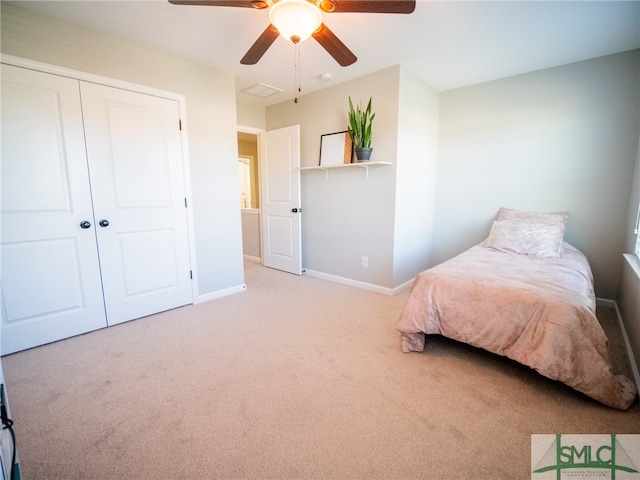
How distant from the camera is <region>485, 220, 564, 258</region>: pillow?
2678mm

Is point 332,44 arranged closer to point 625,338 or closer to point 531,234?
point 531,234

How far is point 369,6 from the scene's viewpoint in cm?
154

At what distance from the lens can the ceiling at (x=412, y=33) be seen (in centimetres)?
206

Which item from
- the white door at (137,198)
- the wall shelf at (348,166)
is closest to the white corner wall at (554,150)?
the wall shelf at (348,166)

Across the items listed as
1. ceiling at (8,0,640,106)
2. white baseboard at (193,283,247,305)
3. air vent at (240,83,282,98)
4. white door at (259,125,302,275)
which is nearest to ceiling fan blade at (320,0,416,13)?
ceiling at (8,0,640,106)

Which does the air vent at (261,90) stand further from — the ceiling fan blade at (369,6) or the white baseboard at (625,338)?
the white baseboard at (625,338)

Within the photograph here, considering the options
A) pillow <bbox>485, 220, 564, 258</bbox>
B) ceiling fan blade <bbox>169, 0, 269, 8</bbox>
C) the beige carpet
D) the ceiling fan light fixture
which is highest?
ceiling fan blade <bbox>169, 0, 269, 8</bbox>

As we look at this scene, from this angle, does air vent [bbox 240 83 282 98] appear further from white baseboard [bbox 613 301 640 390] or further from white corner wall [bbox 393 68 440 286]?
white baseboard [bbox 613 301 640 390]

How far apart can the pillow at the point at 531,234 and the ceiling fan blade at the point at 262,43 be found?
2.71 metres

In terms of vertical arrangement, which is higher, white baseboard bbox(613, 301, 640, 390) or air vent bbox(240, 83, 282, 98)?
air vent bbox(240, 83, 282, 98)

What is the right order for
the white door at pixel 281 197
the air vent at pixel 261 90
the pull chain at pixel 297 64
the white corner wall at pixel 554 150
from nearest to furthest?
1. the pull chain at pixel 297 64
2. the white corner wall at pixel 554 150
3. the air vent at pixel 261 90
4. the white door at pixel 281 197

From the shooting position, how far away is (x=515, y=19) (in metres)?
2.17

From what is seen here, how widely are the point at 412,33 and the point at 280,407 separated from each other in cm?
291

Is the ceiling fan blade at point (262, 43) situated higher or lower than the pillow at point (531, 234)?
higher
